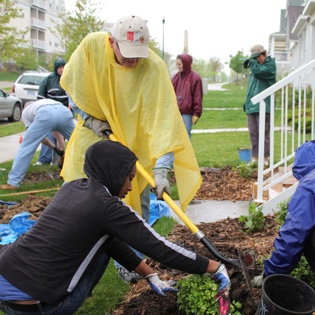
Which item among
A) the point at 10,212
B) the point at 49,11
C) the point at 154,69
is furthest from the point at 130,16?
the point at 49,11

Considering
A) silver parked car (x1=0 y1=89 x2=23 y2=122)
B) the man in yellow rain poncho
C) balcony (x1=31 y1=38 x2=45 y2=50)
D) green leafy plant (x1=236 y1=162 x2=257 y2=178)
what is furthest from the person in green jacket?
balcony (x1=31 y1=38 x2=45 y2=50)

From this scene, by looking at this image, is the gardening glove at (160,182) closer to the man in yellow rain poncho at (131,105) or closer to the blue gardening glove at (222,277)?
the man in yellow rain poncho at (131,105)

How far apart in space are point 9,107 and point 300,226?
16135 mm

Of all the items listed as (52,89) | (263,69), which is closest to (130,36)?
(263,69)

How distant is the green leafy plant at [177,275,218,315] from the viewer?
2.97 metres

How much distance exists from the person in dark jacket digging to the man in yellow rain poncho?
78 centimetres

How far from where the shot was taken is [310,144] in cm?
323

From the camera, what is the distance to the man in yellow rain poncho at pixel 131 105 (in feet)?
11.9

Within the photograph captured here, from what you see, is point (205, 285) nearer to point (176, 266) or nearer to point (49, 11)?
point (176, 266)

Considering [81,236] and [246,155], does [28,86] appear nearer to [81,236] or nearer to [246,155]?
[246,155]

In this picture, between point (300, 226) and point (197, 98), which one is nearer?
point (300, 226)

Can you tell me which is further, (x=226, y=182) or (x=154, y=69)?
(x=226, y=182)

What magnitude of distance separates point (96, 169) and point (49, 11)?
75597 millimetres

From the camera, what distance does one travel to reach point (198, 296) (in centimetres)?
299
